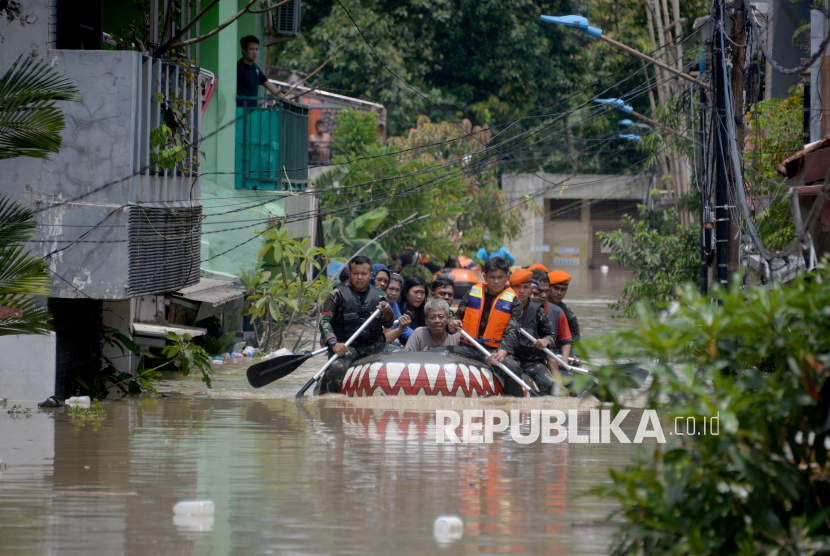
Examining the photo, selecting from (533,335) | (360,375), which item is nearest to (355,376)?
(360,375)

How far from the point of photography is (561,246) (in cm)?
4184

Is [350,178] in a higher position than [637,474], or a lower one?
higher

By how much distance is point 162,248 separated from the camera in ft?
34.3

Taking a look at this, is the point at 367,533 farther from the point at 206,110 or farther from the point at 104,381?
the point at 206,110

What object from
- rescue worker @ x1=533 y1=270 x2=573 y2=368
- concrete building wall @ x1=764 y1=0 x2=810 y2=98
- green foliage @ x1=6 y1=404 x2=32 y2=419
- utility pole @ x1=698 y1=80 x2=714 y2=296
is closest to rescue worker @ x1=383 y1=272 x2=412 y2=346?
rescue worker @ x1=533 y1=270 x2=573 y2=368

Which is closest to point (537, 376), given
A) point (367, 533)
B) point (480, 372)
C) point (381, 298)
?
point (480, 372)

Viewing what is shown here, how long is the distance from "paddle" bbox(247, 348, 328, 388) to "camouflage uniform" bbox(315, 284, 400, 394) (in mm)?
281

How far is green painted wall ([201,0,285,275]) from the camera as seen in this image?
52.2ft

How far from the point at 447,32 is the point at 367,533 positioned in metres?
31.0

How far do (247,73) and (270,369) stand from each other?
21.2 feet

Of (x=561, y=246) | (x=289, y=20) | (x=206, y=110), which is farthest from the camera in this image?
(x=561, y=246)

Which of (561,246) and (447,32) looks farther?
(561,246)

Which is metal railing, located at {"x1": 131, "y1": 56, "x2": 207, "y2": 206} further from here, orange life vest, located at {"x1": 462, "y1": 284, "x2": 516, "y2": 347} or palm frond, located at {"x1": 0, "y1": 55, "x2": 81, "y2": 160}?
orange life vest, located at {"x1": 462, "y1": 284, "x2": 516, "y2": 347}

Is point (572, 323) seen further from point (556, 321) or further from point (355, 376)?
point (355, 376)
